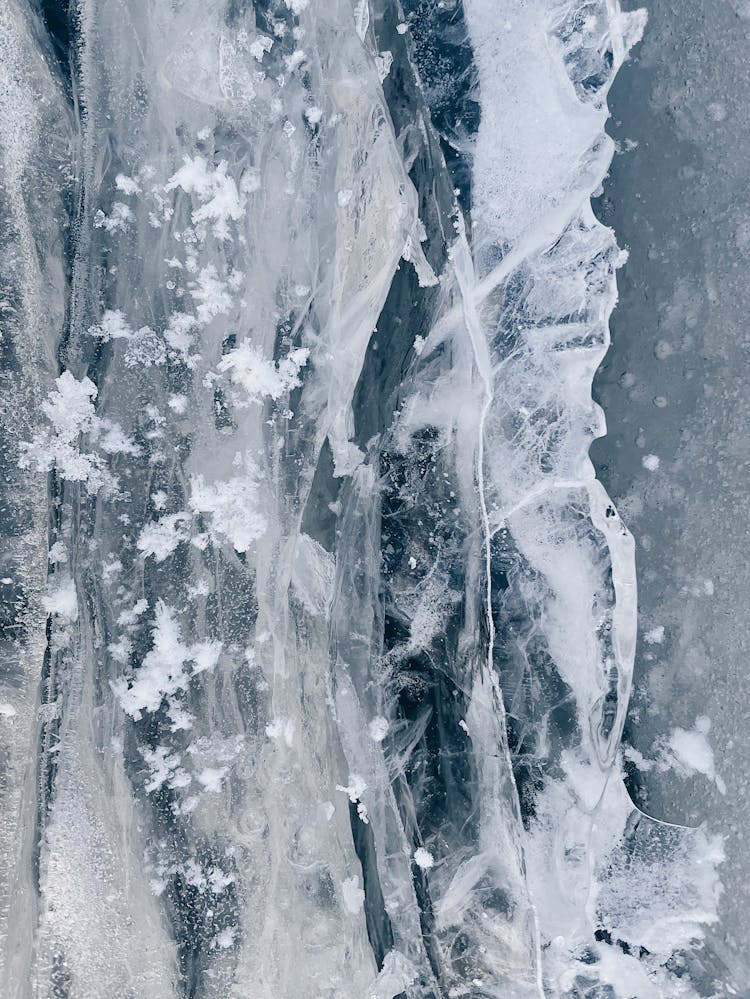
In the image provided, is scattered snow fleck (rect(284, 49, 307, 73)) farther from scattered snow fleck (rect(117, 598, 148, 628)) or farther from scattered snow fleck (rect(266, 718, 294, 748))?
scattered snow fleck (rect(266, 718, 294, 748))

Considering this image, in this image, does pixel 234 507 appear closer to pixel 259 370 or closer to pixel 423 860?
pixel 259 370

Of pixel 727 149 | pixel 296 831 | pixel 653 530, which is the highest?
pixel 727 149

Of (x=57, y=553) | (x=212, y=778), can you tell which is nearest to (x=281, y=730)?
(x=212, y=778)

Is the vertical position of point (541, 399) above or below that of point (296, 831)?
above

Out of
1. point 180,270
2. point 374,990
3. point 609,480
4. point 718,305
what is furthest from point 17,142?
point 374,990

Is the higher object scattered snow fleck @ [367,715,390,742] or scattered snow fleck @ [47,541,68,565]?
scattered snow fleck @ [47,541,68,565]

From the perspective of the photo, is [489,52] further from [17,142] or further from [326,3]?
[17,142]

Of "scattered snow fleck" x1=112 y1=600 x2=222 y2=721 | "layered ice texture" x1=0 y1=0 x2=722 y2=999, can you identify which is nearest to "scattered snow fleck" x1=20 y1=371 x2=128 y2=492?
"layered ice texture" x1=0 y1=0 x2=722 y2=999

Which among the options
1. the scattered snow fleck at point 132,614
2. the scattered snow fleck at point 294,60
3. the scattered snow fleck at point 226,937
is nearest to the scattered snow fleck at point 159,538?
the scattered snow fleck at point 132,614
